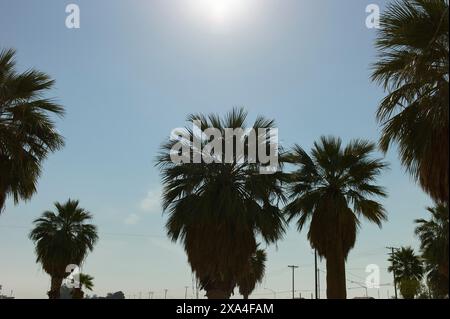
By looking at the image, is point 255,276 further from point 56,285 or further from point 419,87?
point 419,87

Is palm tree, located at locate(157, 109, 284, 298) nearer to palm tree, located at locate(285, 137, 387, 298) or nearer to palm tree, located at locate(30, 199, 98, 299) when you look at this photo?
palm tree, located at locate(285, 137, 387, 298)

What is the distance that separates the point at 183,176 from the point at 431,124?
10674mm

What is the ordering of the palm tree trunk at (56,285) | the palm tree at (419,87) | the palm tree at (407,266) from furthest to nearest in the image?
the palm tree at (407,266), the palm tree trunk at (56,285), the palm tree at (419,87)

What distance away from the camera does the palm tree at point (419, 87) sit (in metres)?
11.0

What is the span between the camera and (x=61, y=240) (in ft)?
108

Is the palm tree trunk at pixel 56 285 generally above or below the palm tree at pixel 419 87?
below

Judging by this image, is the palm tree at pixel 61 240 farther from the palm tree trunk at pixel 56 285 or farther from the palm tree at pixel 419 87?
the palm tree at pixel 419 87

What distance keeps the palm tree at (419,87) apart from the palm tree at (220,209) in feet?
23.2

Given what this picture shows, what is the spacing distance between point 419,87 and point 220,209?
28.3 ft

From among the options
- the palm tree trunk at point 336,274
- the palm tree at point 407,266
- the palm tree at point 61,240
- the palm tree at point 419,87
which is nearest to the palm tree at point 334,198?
the palm tree trunk at point 336,274

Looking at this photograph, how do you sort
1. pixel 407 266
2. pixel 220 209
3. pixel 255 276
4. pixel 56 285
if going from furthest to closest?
pixel 407 266, pixel 255 276, pixel 56 285, pixel 220 209

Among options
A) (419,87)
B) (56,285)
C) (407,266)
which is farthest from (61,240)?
(407,266)

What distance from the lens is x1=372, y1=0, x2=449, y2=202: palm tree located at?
1096cm

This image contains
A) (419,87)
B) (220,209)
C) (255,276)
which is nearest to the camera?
(419,87)
